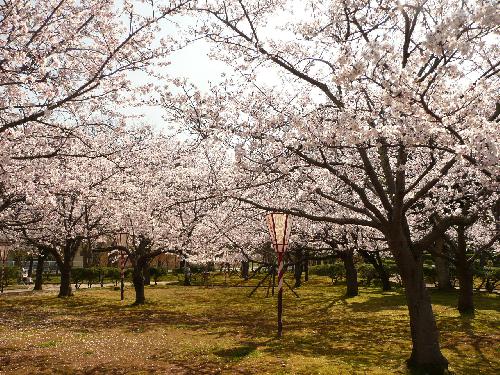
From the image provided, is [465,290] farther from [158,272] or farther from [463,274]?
[158,272]

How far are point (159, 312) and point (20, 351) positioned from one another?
7.38m

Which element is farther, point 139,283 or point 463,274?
point 139,283

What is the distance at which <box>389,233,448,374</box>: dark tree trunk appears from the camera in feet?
24.4

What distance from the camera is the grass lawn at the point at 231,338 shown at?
816cm

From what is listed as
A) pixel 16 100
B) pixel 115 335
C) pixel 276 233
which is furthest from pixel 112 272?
pixel 16 100

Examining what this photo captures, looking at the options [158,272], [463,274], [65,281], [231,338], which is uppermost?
[463,274]

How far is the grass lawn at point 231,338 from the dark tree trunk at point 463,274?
1.54ft

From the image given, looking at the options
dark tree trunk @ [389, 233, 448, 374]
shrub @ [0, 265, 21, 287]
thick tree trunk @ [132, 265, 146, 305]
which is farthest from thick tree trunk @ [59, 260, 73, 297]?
dark tree trunk @ [389, 233, 448, 374]

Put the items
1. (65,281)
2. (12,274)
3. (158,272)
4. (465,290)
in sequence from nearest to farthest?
(465,290)
(65,281)
(12,274)
(158,272)

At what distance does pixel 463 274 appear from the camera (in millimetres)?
14375

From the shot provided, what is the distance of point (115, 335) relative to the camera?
11562mm

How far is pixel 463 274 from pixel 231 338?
323 inches

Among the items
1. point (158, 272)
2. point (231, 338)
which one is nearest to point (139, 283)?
point (231, 338)

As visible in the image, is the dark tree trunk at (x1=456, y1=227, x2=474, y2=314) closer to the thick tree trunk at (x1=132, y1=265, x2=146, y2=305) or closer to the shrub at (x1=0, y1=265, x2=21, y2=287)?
the thick tree trunk at (x1=132, y1=265, x2=146, y2=305)
